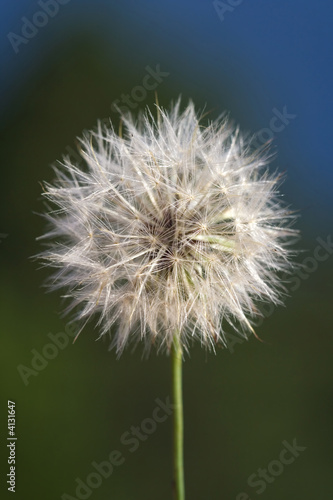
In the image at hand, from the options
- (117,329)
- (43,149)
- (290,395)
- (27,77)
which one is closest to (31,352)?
(43,149)

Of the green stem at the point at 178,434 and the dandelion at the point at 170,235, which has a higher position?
the dandelion at the point at 170,235

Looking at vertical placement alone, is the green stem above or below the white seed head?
below

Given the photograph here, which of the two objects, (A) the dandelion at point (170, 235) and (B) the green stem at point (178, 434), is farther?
(A) the dandelion at point (170, 235)

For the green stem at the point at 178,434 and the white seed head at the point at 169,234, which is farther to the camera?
the white seed head at the point at 169,234

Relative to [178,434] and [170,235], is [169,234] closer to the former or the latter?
[170,235]

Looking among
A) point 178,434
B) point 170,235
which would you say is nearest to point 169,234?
point 170,235

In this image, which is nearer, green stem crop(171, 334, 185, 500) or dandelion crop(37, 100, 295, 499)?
green stem crop(171, 334, 185, 500)

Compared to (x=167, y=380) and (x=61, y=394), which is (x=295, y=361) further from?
(x=61, y=394)
